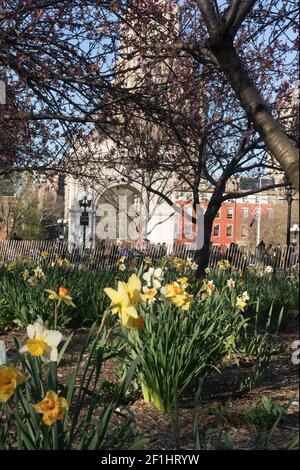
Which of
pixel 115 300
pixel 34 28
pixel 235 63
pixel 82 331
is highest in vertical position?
pixel 34 28

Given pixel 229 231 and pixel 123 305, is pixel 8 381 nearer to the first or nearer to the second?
pixel 123 305

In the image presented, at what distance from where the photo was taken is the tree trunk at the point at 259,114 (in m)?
1.86

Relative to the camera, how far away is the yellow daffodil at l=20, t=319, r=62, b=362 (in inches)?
76.6

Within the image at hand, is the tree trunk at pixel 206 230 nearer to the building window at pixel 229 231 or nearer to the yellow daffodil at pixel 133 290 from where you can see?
the yellow daffodil at pixel 133 290

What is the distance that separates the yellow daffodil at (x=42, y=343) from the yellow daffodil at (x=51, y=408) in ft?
0.56

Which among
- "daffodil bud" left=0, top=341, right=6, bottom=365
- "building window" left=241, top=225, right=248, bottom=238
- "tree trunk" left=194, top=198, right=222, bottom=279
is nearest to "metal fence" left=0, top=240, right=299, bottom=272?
"tree trunk" left=194, top=198, right=222, bottom=279

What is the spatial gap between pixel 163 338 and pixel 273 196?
9.84m

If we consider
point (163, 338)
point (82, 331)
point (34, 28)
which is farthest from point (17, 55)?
point (163, 338)

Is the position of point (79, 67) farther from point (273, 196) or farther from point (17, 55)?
point (273, 196)

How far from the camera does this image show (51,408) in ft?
6.02

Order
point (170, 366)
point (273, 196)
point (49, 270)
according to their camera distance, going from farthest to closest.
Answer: point (273, 196), point (49, 270), point (170, 366)

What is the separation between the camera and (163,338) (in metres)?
3.37

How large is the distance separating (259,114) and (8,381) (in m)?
1.41

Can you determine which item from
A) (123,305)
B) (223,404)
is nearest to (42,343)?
(123,305)
